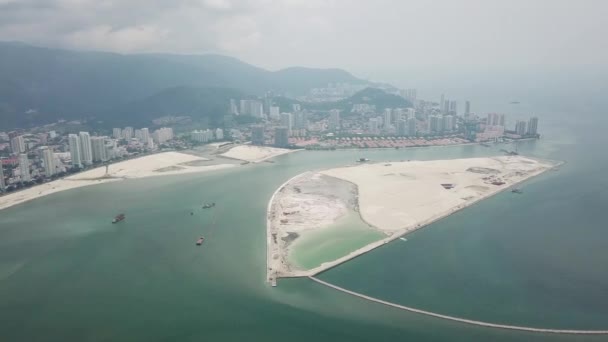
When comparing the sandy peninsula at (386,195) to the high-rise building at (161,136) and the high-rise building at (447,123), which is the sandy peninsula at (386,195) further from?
the high-rise building at (161,136)

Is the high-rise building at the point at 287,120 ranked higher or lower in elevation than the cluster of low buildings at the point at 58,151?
higher

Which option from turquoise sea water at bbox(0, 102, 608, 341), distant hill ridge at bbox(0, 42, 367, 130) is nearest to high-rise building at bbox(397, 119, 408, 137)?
turquoise sea water at bbox(0, 102, 608, 341)

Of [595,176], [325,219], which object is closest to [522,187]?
[595,176]

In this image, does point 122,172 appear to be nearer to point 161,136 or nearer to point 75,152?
point 75,152

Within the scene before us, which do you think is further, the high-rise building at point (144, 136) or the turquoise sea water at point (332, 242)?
the high-rise building at point (144, 136)

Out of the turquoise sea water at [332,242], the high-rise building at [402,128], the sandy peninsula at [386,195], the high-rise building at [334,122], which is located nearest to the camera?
the turquoise sea water at [332,242]

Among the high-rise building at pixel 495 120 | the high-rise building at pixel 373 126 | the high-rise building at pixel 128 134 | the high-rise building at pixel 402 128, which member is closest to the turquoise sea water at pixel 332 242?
the high-rise building at pixel 402 128
